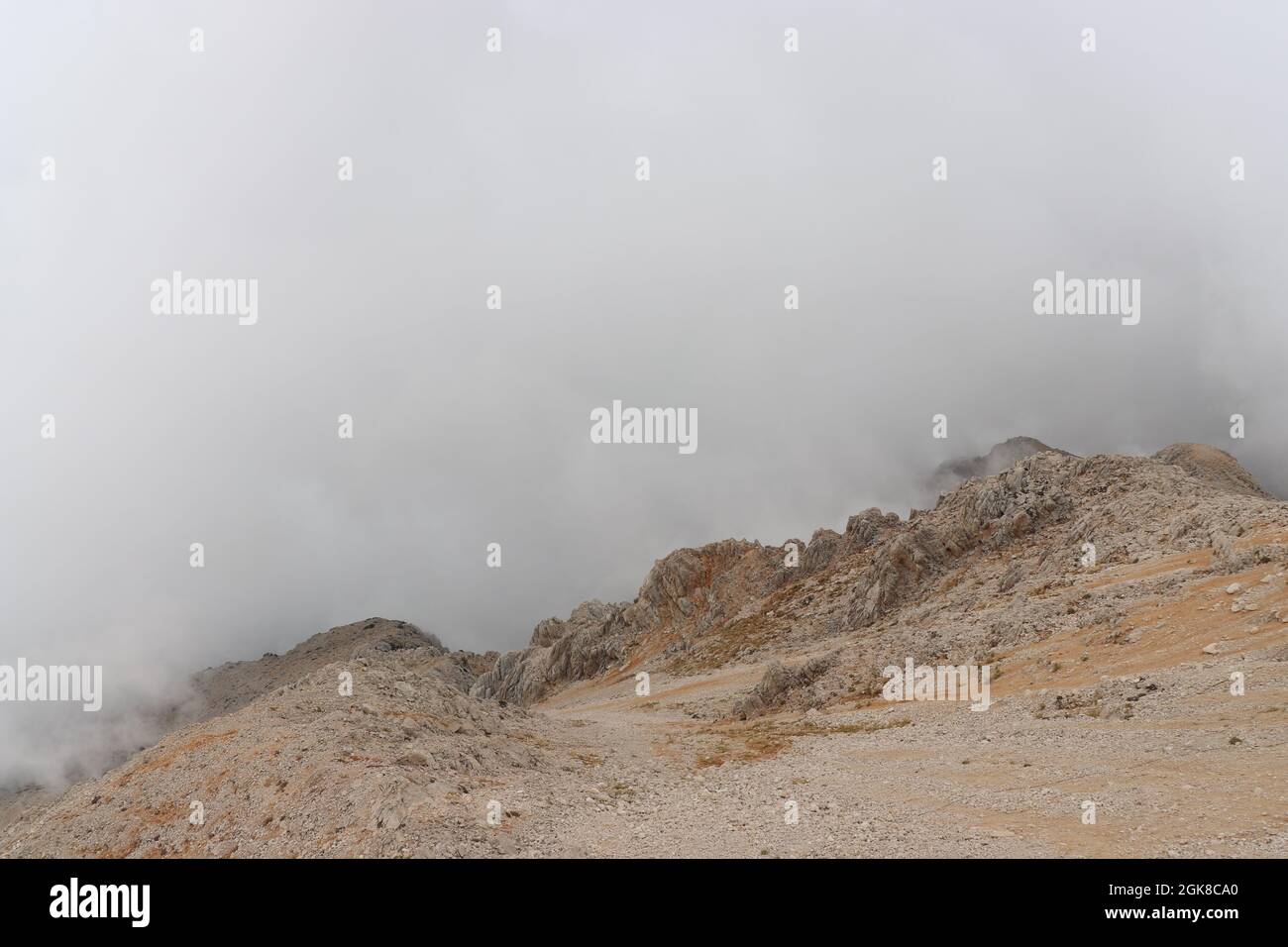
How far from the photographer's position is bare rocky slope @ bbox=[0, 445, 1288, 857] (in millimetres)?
20156

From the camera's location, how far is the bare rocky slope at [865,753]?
20.2 meters

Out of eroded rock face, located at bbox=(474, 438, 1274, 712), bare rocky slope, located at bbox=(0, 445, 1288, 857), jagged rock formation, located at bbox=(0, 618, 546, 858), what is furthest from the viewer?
eroded rock face, located at bbox=(474, 438, 1274, 712)

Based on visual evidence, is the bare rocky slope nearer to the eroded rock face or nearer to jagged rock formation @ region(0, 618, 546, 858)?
jagged rock formation @ region(0, 618, 546, 858)

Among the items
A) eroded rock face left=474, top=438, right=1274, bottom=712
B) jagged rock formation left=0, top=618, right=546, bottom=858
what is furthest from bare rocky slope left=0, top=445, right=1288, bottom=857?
eroded rock face left=474, top=438, right=1274, bottom=712

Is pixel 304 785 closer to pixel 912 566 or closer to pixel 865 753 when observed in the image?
pixel 865 753

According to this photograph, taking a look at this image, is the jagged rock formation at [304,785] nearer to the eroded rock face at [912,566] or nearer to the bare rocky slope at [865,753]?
the bare rocky slope at [865,753]

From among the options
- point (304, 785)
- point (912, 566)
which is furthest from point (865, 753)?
point (912, 566)

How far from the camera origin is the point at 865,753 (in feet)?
113

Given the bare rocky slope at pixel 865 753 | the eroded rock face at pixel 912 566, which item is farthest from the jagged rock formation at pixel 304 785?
the eroded rock face at pixel 912 566

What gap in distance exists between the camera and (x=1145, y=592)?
4647 centimetres

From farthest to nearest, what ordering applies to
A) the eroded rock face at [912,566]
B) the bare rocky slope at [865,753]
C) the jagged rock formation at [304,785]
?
the eroded rock face at [912,566]
the jagged rock formation at [304,785]
the bare rocky slope at [865,753]

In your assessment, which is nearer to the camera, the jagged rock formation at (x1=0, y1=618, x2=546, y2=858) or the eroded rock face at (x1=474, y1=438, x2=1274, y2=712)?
the jagged rock formation at (x1=0, y1=618, x2=546, y2=858)
